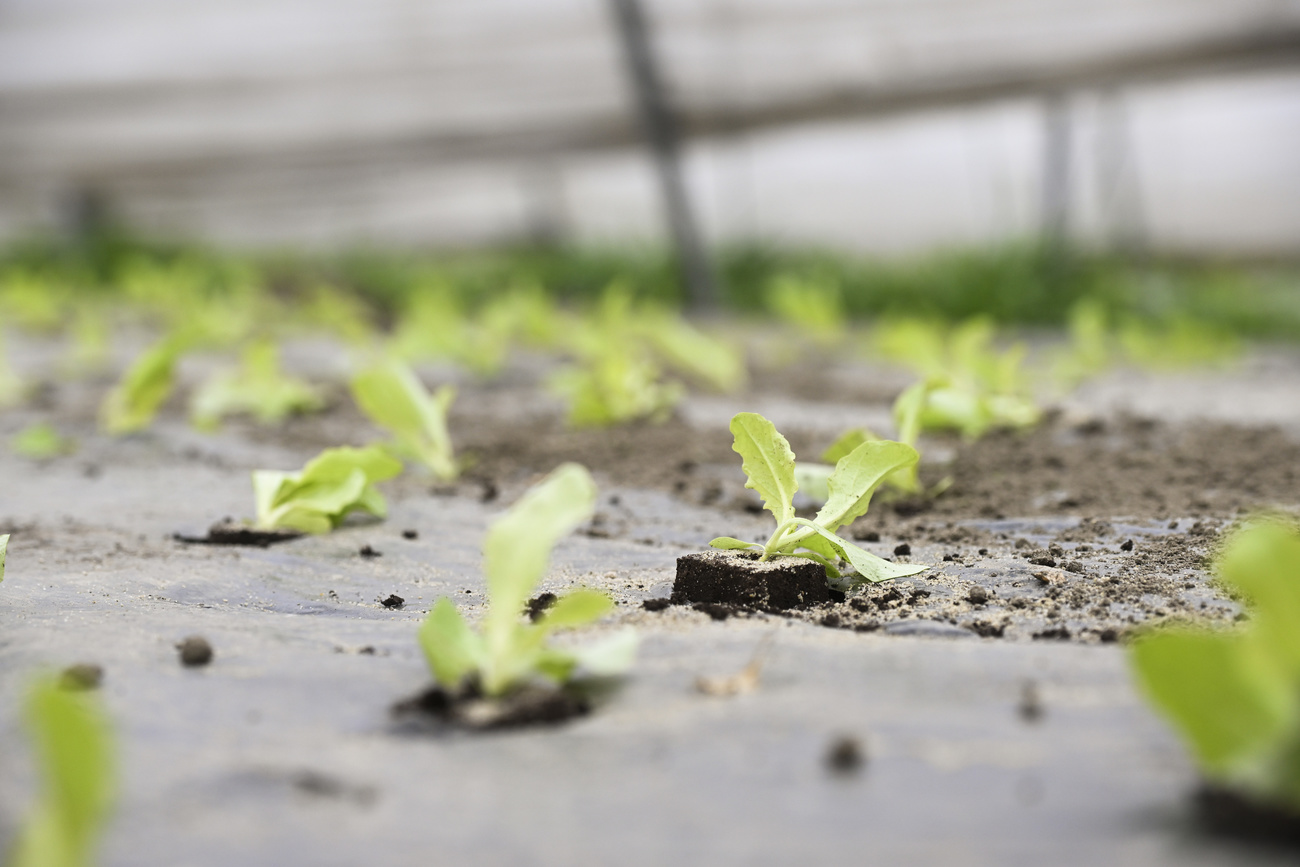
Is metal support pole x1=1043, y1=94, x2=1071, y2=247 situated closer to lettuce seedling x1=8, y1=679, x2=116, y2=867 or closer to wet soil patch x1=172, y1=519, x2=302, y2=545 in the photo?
wet soil patch x1=172, y1=519, x2=302, y2=545

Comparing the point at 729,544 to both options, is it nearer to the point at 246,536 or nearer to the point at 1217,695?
the point at 1217,695

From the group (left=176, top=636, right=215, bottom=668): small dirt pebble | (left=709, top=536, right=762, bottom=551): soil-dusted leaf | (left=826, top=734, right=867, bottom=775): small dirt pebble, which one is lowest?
(left=176, top=636, right=215, bottom=668): small dirt pebble

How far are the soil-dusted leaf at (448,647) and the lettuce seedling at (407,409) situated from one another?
0.77 metres

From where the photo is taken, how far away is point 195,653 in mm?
756

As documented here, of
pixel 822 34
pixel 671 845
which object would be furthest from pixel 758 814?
pixel 822 34

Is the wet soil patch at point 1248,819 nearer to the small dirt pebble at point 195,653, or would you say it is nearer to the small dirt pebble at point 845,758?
the small dirt pebble at point 845,758

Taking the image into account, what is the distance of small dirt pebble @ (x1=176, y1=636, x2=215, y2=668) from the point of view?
756 mm

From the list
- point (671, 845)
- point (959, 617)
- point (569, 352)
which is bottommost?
point (671, 845)

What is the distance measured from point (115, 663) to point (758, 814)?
0.52 meters

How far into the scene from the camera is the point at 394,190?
8086mm

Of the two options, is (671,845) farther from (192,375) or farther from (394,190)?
(394,190)

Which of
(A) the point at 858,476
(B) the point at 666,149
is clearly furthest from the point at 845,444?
(B) the point at 666,149

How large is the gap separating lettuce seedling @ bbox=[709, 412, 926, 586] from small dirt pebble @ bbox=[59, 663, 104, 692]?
0.51 m

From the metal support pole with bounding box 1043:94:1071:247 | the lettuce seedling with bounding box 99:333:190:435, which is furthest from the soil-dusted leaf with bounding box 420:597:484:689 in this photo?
the metal support pole with bounding box 1043:94:1071:247
